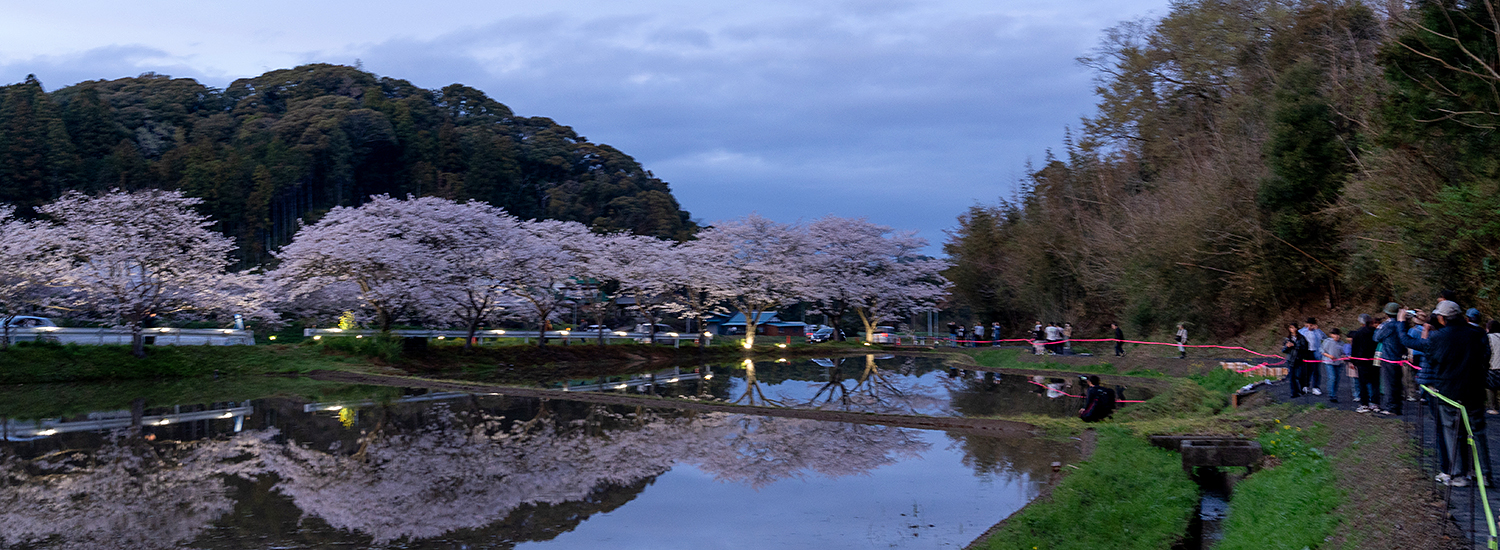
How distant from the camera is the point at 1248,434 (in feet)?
42.8

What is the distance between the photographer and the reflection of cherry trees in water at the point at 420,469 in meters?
9.83

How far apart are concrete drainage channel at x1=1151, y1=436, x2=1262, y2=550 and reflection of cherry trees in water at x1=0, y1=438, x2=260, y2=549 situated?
10992 millimetres

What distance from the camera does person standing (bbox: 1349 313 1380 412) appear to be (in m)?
12.7

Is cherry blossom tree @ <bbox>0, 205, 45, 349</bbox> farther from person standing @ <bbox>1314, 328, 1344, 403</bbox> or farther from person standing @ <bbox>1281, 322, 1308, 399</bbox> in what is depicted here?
person standing @ <bbox>1314, 328, 1344, 403</bbox>

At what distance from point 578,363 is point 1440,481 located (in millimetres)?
29880

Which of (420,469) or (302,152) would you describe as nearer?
(420,469)

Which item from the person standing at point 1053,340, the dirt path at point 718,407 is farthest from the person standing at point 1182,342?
the dirt path at point 718,407

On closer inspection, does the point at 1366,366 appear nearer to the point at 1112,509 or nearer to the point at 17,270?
the point at 1112,509

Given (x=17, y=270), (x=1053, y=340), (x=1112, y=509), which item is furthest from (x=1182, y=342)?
(x=17, y=270)

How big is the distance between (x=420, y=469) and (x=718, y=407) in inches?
331

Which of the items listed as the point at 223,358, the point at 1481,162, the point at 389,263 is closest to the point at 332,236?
the point at 389,263

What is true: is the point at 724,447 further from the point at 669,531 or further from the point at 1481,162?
the point at 1481,162

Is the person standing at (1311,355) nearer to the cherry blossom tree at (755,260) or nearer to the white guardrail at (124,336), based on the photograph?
the cherry blossom tree at (755,260)

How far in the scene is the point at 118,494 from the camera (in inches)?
436
